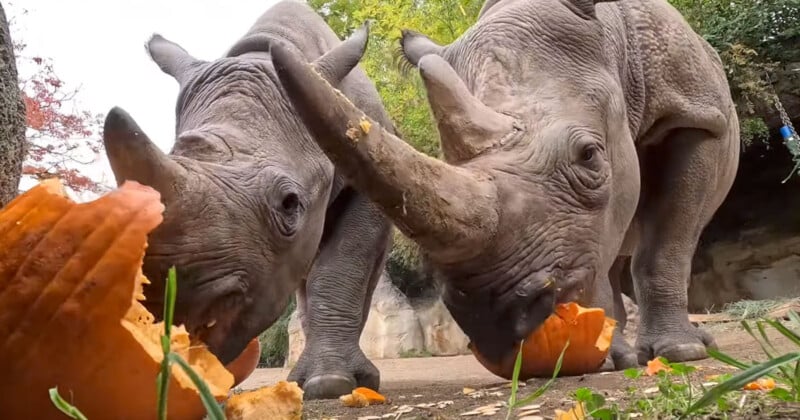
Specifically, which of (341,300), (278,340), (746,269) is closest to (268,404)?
(341,300)

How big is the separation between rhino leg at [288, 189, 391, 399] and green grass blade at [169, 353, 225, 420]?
261cm

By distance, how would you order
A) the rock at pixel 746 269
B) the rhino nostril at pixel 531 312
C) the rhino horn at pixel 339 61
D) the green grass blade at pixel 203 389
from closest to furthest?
the green grass blade at pixel 203 389, the rhino nostril at pixel 531 312, the rhino horn at pixel 339 61, the rock at pixel 746 269

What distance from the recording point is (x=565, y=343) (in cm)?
276

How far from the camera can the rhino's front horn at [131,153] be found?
226 cm

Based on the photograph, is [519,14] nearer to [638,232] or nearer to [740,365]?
[638,232]

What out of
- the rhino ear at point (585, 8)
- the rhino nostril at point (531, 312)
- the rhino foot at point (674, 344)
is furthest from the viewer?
the rhino foot at point (674, 344)

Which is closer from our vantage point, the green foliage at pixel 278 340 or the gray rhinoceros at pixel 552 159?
the gray rhinoceros at pixel 552 159

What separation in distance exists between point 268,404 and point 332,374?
207 centimetres

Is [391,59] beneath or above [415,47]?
above

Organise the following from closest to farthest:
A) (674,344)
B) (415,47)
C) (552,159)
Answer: (552,159), (674,344), (415,47)

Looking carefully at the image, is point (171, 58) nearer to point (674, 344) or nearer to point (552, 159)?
point (552, 159)

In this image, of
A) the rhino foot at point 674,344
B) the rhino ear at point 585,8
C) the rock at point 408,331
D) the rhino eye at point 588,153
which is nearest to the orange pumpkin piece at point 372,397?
the rhino eye at point 588,153

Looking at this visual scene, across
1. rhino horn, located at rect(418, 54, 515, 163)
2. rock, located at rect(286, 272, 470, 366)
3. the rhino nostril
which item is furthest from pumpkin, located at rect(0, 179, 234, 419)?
rock, located at rect(286, 272, 470, 366)

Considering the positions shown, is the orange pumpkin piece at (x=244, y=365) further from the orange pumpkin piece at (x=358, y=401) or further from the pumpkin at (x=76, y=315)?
the pumpkin at (x=76, y=315)
